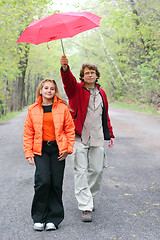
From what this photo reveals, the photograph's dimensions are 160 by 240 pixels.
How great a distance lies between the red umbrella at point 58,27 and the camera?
373 centimetres

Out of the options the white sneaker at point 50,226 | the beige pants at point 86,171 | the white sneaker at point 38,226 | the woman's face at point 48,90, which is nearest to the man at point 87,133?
the beige pants at point 86,171

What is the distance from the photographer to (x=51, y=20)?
383cm

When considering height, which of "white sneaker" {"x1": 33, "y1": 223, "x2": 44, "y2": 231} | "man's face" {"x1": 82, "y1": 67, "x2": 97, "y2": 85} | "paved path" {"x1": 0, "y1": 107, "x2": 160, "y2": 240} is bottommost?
"paved path" {"x1": 0, "y1": 107, "x2": 160, "y2": 240}

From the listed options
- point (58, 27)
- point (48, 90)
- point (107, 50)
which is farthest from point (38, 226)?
point (107, 50)

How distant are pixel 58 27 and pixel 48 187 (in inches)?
74.8

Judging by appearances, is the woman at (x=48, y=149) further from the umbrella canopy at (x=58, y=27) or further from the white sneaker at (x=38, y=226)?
the umbrella canopy at (x=58, y=27)

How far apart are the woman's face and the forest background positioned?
44cm

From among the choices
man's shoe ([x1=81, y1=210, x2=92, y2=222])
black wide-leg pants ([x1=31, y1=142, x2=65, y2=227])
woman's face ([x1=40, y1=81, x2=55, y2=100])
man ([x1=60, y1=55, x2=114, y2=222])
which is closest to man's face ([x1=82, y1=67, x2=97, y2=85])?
man ([x1=60, y1=55, x2=114, y2=222])

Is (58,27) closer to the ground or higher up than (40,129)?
higher up

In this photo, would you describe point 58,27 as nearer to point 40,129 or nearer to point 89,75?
point 89,75

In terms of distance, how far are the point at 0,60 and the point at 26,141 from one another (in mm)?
14601

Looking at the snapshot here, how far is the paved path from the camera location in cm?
367

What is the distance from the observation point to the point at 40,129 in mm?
3693

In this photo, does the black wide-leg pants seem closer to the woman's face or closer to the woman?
the woman
